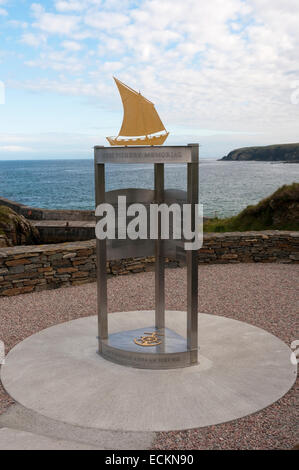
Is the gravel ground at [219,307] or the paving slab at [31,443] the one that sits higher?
the paving slab at [31,443]

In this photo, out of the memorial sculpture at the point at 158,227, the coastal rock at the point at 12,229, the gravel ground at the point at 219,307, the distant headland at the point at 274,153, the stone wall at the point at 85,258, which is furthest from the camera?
the distant headland at the point at 274,153

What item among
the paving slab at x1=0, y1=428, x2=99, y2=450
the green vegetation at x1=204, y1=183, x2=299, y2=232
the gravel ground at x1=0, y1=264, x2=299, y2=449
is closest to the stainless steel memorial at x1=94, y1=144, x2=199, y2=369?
the gravel ground at x1=0, y1=264, x2=299, y2=449

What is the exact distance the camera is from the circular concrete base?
4.15 meters

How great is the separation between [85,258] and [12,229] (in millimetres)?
4461

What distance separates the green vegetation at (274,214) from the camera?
1365 centimetres

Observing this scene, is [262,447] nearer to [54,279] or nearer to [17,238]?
[54,279]

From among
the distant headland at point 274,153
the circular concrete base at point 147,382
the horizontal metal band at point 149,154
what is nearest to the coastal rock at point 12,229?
the circular concrete base at point 147,382

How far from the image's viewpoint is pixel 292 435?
12.6 feet

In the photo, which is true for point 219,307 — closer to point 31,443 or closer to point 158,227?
point 158,227

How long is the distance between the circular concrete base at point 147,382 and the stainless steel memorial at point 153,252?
172mm

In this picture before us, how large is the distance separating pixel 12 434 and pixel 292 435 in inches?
98.1

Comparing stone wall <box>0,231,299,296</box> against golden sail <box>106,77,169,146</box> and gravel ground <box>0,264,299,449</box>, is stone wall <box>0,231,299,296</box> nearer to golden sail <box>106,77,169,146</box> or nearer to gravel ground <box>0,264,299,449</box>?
gravel ground <box>0,264,299,449</box>

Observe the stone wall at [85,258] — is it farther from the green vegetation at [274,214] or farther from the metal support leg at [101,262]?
the metal support leg at [101,262]

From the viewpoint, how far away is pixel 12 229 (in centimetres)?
1255
